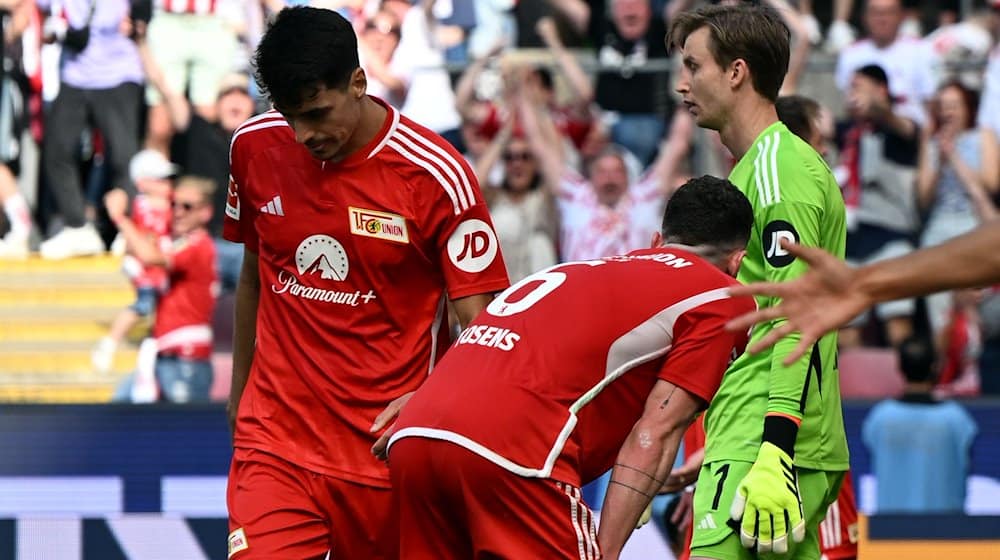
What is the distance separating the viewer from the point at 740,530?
15.6 feet

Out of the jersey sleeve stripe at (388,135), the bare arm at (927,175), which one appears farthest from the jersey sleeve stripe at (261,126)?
the bare arm at (927,175)

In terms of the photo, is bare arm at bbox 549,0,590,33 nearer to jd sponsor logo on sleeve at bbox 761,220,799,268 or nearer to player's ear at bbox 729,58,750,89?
player's ear at bbox 729,58,750,89

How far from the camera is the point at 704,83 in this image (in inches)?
202

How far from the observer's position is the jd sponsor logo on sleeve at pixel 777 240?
476 centimetres

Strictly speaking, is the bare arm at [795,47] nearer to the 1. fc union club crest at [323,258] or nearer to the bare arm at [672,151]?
the bare arm at [672,151]

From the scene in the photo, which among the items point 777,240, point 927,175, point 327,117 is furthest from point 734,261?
point 927,175

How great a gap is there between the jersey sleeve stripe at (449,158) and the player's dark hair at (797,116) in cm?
137

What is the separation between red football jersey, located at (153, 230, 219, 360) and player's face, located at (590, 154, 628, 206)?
8.64 ft

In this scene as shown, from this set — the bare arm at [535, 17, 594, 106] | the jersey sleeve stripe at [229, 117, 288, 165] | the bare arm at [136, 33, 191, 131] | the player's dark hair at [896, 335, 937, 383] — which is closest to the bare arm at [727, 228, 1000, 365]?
the jersey sleeve stripe at [229, 117, 288, 165]

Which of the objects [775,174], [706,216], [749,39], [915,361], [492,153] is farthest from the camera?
[492,153]

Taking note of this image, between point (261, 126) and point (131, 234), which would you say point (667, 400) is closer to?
point (261, 126)

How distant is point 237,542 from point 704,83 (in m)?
2.06

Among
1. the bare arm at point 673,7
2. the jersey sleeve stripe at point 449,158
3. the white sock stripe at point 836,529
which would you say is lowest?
the white sock stripe at point 836,529

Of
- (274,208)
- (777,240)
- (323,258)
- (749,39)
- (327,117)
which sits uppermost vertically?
(749,39)
